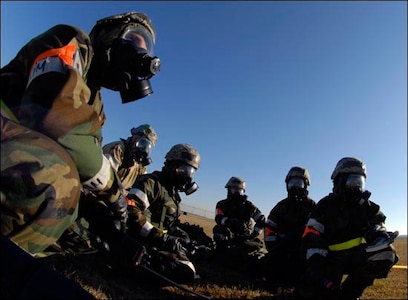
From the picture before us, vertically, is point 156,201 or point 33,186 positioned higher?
point 33,186

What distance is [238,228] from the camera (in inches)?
344

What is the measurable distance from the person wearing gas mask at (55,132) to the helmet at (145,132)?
232 inches

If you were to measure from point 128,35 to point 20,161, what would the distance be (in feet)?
5.06

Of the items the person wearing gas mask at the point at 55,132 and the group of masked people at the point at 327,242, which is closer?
the person wearing gas mask at the point at 55,132

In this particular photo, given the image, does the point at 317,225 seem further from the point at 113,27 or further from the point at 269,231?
the point at 113,27

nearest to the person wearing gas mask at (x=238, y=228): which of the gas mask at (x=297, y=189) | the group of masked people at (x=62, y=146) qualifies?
the gas mask at (x=297, y=189)

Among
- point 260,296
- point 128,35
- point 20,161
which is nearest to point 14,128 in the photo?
point 20,161

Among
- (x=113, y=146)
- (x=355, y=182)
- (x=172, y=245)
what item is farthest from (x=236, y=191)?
(x=172, y=245)

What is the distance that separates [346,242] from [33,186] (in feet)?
15.9

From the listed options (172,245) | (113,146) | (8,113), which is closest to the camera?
(8,113)

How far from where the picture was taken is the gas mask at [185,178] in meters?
5.86

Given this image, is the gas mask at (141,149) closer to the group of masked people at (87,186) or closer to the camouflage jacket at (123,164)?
the camouflage jacket at (123,164)

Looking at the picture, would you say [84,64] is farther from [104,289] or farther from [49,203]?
[104,289]

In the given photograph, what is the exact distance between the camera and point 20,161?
127cm
